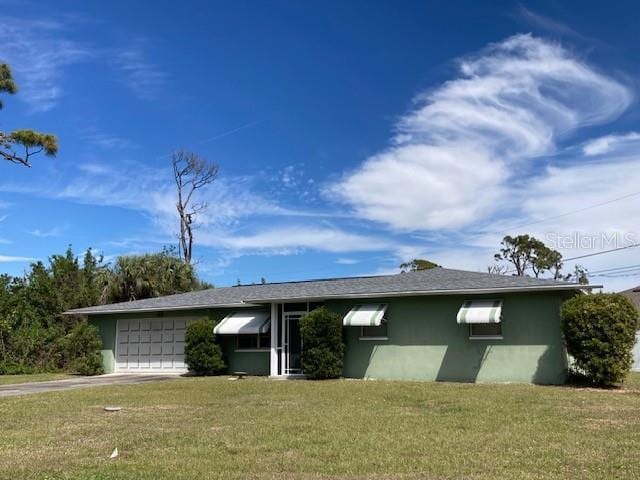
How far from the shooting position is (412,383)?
1738cm

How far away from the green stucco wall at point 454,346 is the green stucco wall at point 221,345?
3874mm

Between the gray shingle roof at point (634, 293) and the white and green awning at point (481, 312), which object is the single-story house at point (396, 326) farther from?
the gray shingle roof at point (634, 293)

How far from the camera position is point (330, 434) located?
350 inches

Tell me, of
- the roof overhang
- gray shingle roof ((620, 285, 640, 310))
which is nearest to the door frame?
the roof overhang

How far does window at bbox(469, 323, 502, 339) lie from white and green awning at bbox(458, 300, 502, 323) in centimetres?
43

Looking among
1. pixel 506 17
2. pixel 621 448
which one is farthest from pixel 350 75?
pixel 621 448

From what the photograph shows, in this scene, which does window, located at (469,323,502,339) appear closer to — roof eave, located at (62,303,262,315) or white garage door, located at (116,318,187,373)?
roof eave, located at (62,303,262,315)

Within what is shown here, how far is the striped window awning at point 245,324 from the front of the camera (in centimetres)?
2158

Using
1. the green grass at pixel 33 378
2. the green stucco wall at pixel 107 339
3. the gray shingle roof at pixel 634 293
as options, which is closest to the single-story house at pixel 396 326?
the green stucco wall at pixel 107 339

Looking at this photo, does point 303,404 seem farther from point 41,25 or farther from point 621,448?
point 41,25

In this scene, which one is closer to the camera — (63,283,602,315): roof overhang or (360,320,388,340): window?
A: (63,283,602,315): roof overhang

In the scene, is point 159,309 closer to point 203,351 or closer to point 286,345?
point 203,351

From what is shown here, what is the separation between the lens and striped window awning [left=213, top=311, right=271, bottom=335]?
21578 millimetres

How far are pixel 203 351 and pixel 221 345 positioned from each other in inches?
34.6
